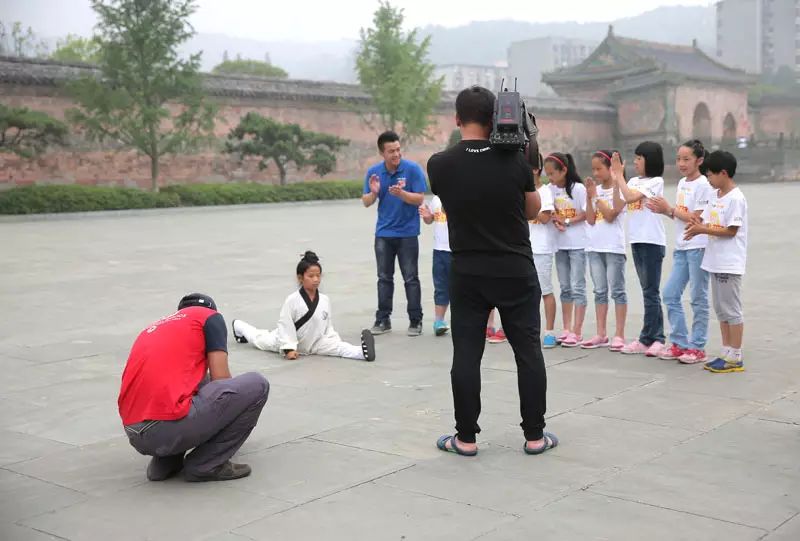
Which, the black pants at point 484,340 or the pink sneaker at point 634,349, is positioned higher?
the black pants at point 484,340

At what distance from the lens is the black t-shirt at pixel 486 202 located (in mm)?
4352

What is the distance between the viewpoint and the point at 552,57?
125438mm

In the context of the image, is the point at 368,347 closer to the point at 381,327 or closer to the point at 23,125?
the point at 381,327

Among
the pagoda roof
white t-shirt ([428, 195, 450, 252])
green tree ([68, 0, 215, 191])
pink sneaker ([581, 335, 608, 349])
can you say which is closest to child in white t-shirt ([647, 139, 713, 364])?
pink sneaker ([581, 335, 608, 349])

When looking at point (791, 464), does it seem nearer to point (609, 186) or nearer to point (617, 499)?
point (617, 499)

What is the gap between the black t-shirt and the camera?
4.35 metres

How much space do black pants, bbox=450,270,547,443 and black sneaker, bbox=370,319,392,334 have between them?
345 centimetres

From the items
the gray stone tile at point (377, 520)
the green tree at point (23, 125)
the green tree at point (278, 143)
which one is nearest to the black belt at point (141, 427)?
the gray stone tile at point (377, 520)

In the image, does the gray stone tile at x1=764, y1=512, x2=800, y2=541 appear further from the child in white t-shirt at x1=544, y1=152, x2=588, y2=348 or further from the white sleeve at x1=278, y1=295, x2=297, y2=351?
the white sleeve at x1=278, y1=295, x2=297, y2=351

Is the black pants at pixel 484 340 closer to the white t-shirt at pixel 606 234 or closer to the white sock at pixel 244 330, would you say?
the white t-shirt at pixel 606 234

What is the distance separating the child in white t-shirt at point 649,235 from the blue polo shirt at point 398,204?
→ 185 cm

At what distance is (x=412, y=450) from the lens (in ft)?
14.8

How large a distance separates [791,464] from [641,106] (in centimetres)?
5236

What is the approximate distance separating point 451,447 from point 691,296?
2635mm
